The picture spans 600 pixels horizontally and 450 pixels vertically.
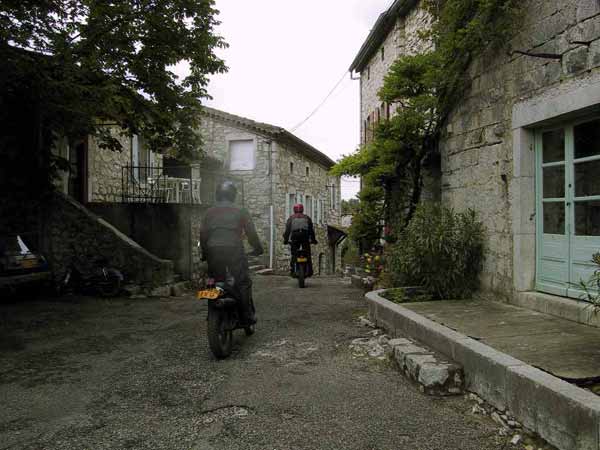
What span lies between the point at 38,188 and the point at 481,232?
7877mm

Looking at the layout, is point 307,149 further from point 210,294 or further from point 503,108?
point 210,294

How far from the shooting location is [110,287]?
880 cm

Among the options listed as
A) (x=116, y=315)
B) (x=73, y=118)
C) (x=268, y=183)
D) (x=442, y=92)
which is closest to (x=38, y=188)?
(x=73, y=118)

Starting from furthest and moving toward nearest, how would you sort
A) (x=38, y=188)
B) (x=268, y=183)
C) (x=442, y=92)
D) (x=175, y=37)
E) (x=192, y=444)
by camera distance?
1. (x=268, y=183)
2. (x=38, y=188)
3. (x=175, y=37)
4. (x=442, y=92)
5. (x=192, y=444)

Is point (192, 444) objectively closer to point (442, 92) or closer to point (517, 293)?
point (517, 293)

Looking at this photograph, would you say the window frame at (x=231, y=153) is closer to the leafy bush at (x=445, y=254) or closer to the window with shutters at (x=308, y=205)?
the window with shutters at (x=308, y=205)

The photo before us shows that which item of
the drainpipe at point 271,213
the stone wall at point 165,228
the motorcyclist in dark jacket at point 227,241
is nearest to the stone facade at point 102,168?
the stone wall at point 165,228

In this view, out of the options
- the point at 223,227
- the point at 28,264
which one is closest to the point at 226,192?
the point at 223,227

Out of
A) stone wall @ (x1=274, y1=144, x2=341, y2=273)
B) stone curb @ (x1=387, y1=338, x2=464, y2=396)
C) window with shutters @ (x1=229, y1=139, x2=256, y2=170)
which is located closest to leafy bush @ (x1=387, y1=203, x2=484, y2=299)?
stone curb @ (x1=387, y1=338, x2=464, y2=396)

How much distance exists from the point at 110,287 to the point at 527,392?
7619mm

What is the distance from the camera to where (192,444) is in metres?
2.71

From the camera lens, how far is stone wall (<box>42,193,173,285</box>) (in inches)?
360

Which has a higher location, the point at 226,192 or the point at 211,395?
the point at 226,192

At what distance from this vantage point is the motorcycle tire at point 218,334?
4.34 m
